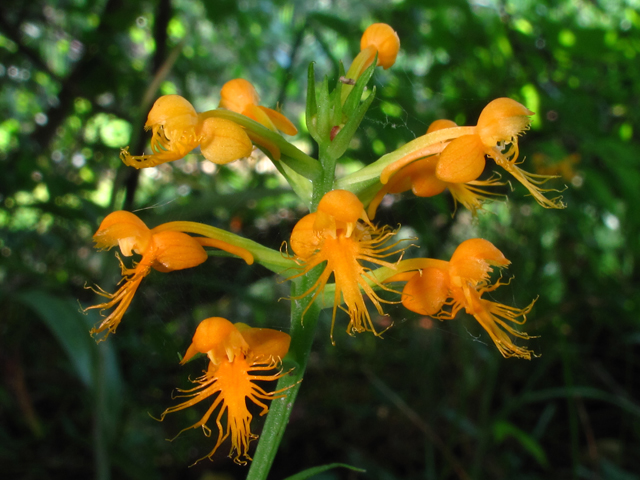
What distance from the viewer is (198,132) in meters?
0.82

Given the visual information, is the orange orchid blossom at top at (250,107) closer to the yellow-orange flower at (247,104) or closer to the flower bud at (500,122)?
the yellow-orange flower at (247,104)

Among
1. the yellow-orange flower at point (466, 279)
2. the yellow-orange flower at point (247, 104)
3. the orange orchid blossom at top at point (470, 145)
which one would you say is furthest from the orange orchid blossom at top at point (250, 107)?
the yellow-orange flower at point (466, 279)

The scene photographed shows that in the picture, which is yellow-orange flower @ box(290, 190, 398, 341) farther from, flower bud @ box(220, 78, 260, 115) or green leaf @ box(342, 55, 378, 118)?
flower bud @ box(220, 78, 260, 115)

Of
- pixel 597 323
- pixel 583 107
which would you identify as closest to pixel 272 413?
pixel 583 107

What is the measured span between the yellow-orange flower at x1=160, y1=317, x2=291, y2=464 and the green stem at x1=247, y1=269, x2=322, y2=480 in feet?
0.07

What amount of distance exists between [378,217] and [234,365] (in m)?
0.63

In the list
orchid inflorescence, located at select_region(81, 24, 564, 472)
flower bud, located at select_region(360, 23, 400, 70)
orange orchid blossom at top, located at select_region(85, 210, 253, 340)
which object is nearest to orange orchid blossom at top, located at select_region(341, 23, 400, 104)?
flower bud, located at select_region(360, 23, 400, 70)

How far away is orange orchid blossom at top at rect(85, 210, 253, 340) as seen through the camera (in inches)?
31.9

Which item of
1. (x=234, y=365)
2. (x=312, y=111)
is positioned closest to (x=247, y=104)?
(x=312, y=111)

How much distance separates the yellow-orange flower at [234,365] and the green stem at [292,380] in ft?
0.07

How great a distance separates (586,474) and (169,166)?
302 centimetres

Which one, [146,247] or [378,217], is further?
[378,217]

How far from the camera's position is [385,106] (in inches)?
50.7

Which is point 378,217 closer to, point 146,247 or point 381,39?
point 381,39
